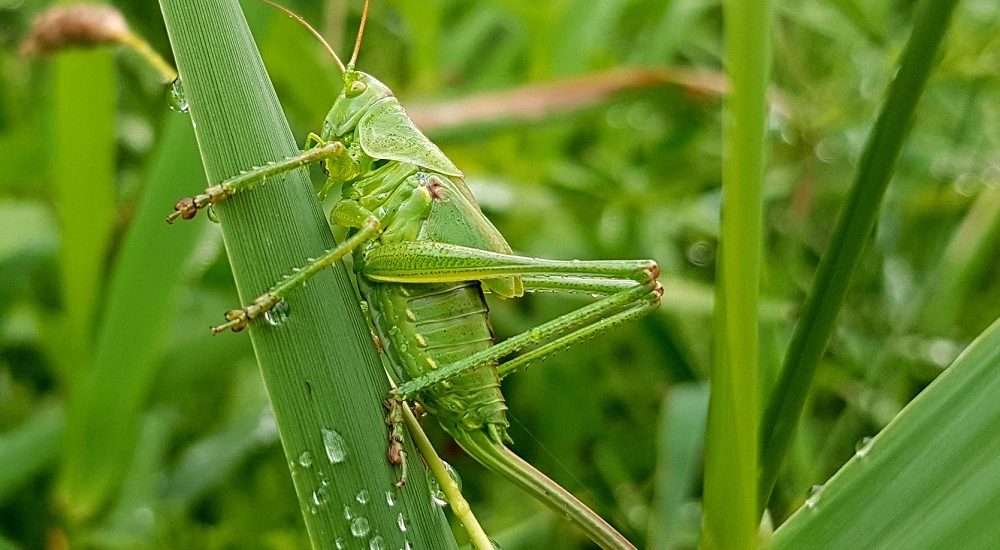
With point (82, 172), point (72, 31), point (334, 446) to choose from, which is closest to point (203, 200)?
point (334, 446)

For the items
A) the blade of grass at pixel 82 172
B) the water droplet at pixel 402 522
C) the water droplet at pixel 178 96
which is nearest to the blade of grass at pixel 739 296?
the water droplet at pixel 402 522

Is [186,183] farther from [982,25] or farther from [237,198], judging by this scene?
[982,25]

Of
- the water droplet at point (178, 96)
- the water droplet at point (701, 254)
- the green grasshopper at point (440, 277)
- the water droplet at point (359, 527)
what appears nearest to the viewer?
the water droplet at point (359, 527)

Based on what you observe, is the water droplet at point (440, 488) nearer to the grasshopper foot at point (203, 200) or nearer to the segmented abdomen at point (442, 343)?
the segmented abdomen at point (442, 343)

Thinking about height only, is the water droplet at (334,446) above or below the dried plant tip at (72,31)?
below

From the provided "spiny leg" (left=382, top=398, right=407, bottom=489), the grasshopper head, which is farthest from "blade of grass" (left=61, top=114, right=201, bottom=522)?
"spiny leg" (left=382, top=398, right=407, bottom=489)

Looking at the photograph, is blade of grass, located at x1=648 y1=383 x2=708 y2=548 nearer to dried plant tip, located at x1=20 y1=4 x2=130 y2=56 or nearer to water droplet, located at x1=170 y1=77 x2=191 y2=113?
water droplet, located at x1=170 y1=77 x2=191 y2=113
